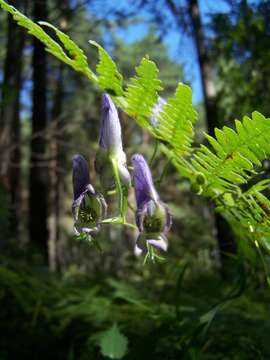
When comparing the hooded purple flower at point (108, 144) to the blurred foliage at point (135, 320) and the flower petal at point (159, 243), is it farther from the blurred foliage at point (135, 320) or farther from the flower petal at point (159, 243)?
the blurred foliage at point (135, 320)

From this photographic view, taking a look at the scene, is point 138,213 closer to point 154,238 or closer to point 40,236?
point 154,238

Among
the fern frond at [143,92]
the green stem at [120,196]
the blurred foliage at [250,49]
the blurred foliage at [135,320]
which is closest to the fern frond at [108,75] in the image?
the fern frond at [143,92]

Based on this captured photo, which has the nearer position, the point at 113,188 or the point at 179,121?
the point at 179,121

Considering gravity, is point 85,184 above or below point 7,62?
below

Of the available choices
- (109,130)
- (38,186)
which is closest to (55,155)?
(38,186)

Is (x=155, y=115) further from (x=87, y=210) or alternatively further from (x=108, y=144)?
(x=87, y=210)

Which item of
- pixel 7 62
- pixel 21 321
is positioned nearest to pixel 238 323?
pixel 21 321
